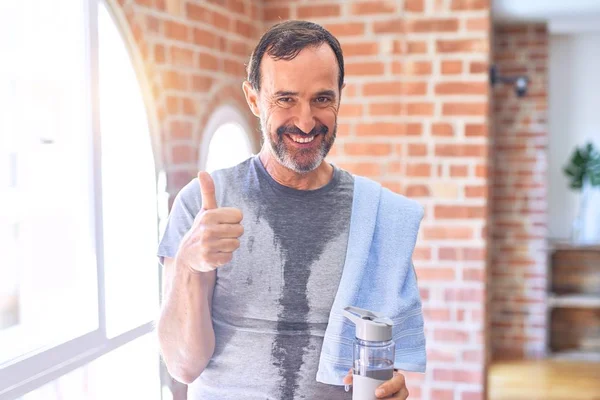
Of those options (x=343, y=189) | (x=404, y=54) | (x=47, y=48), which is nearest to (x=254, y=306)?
(x=343, y=189)

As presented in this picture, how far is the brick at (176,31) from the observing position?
5.93 feet

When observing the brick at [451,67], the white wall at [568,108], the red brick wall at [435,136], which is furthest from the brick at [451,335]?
the white wall at [568,108]

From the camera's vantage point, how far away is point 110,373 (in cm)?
171

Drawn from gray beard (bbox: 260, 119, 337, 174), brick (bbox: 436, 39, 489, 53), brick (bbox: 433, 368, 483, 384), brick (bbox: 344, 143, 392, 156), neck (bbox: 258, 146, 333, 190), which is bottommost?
brick (bbox: 433, 368, 483, 384)

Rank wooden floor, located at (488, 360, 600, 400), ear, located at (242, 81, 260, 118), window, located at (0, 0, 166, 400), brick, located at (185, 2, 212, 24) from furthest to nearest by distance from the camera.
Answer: wooden floor, located at (488, 360, 600, 400) → brick, located at (185, 2, 212, 24) → window, located at (0, 0, 166, 400) → ear, located at (242, 81, 260, 118)

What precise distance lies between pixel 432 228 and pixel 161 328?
129cm

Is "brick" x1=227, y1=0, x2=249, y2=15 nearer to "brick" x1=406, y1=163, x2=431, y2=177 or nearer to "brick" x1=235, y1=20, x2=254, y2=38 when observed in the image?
"brick" x1=235, y1=20, x2=254, y2=38

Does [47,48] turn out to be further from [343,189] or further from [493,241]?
[493,241]

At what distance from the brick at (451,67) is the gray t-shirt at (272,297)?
3.73 ft

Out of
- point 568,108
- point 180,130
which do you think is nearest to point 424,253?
point 180,130

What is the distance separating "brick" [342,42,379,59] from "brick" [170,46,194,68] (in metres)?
0.62

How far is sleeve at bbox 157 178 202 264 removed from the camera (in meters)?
1.25

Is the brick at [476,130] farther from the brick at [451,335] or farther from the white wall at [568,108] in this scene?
the white wall at [568,108]

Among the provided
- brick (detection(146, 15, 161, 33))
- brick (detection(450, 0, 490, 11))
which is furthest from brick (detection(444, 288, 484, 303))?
brick (detection(146, 15, 161, 33))
